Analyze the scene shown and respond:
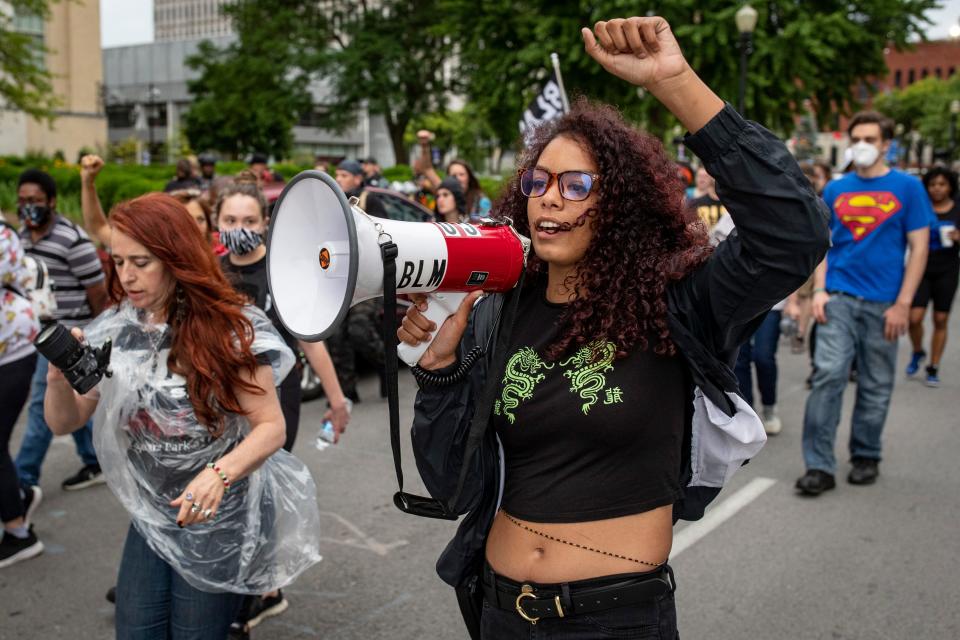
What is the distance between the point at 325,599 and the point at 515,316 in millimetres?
2328

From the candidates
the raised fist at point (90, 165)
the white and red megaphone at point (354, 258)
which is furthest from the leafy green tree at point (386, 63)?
the white and red megaphone at point (354, 258)

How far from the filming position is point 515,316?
6.78 feet

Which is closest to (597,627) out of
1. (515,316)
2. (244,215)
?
(515,316)

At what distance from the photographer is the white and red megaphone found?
A: 1.67 meters

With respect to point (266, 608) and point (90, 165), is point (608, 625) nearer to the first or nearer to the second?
point (266, 608)

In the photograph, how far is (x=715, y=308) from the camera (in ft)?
6.12

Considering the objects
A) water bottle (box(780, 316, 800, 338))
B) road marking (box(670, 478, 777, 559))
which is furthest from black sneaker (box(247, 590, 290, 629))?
water bottle (box(780, 316, 800, 338))

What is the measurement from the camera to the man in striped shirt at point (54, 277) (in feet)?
16.1

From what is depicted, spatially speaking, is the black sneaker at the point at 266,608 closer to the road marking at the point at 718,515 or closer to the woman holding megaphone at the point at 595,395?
the road marking at the point at 718,515

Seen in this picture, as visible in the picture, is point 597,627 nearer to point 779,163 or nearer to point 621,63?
point 779,163

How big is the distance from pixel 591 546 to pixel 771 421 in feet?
15.6

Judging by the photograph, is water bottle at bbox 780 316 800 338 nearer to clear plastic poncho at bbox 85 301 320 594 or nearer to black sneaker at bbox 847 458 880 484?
black sneaker at bbox 847 458 880 484

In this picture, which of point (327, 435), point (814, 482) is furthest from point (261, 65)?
point (327, 435)

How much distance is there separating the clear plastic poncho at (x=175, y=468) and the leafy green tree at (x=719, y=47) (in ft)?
48.8
